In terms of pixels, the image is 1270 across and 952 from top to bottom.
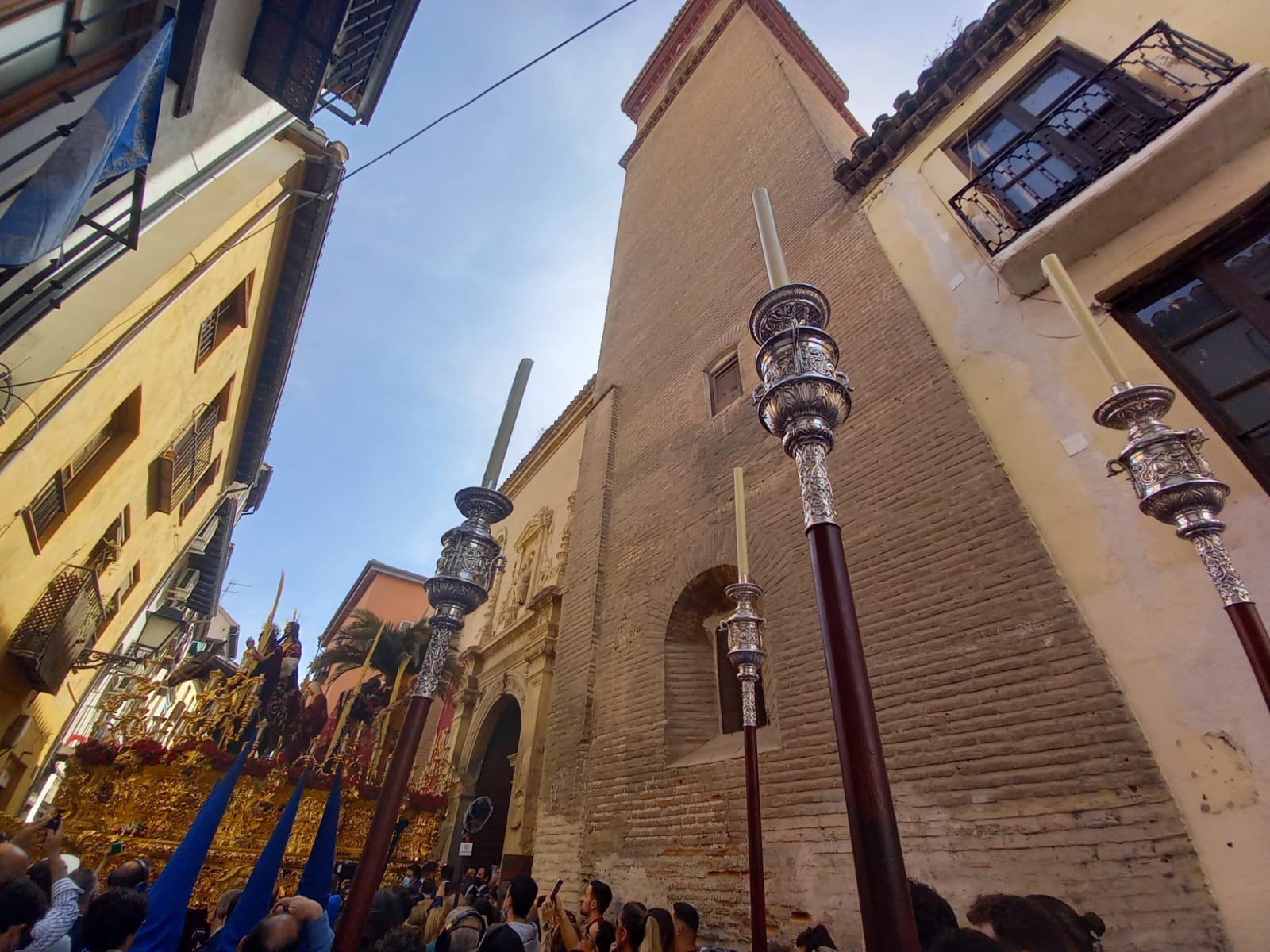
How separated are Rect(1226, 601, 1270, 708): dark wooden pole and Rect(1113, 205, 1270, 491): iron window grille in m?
1.70

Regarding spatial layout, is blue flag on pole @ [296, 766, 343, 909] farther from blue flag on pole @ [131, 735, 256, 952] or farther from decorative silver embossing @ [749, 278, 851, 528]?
decorative silver embossing @ [749, 278, 851, 528]

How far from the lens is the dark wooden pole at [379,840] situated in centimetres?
246

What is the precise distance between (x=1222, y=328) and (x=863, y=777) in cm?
421

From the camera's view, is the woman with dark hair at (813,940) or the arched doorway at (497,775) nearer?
the woman with dark hair at (813,940)

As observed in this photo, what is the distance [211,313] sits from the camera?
8680 millimetres

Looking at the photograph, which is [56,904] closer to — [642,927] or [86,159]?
[642,927]

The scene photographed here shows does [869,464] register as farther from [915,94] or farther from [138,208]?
[138,208]

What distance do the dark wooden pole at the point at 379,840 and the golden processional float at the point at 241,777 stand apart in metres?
3.84

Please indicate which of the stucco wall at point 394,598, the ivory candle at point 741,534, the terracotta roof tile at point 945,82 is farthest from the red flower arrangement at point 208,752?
the stucco wall at point 394,598

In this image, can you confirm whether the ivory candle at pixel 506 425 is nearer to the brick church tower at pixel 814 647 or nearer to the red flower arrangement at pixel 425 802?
the brick church tower at pixel 814 647

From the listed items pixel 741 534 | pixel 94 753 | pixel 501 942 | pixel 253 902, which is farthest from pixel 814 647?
pixel 94 753

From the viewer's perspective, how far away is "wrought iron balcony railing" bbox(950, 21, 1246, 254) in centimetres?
432

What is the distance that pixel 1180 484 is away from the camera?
237 cm

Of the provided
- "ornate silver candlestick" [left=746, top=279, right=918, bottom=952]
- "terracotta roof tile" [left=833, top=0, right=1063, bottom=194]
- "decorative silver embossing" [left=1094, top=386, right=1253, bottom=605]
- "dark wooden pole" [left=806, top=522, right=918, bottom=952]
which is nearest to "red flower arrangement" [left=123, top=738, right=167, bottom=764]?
"ornate silver candlestick" [left=746, top=279, right=918, bottom=952]
